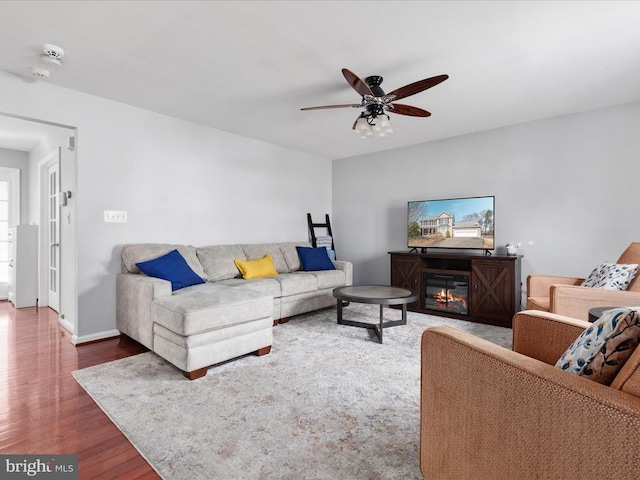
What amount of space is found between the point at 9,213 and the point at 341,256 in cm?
554

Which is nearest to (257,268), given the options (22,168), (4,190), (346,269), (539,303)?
(346,269)

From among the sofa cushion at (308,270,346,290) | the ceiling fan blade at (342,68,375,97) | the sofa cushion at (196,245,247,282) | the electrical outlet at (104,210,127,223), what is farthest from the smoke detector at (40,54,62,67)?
the sofa cushion at (308,270,346,290)

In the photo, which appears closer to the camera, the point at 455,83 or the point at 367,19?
the point at 367,19

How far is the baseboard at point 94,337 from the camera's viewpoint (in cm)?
305

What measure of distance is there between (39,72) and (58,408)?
2564 millimetres

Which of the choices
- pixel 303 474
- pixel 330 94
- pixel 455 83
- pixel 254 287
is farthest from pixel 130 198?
pixel 455 83

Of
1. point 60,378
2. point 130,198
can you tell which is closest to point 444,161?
point 130,198

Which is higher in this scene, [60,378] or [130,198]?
[130,198]

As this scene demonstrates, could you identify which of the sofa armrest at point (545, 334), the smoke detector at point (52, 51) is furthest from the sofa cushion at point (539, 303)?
the smoke detector at point (52, 51)

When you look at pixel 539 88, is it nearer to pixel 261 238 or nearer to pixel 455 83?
pixel 455 83

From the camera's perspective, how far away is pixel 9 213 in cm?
523

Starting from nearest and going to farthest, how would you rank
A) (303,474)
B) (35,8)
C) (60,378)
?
(303,474) < (35,8) < (60,378)

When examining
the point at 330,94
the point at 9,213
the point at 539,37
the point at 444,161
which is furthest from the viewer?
the point at 9,213

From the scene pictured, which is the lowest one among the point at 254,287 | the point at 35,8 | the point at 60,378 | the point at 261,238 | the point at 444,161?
the point at 60,378
